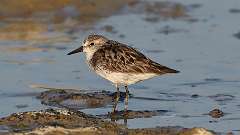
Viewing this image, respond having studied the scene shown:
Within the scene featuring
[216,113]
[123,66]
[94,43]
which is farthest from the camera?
[94,43]

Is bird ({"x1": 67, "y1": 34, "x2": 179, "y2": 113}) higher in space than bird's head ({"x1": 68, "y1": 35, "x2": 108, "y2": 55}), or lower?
lower

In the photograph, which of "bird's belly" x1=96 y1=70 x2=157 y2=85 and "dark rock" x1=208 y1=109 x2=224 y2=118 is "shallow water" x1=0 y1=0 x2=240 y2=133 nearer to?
"dark rock" x1=208 y1=109 x2=224 y2=118

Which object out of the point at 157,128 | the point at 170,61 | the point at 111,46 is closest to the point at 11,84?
the point at 111,46

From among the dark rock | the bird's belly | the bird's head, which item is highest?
the bird's head

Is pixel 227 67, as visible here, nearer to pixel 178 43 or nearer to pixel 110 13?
pixel 178 43

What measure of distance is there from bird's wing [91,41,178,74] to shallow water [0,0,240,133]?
0.54 m

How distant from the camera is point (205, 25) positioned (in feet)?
45.7

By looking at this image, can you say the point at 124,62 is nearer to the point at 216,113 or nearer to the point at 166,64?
the point at 216,113

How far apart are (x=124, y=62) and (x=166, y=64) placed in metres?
2.37

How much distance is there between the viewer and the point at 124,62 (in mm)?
9023

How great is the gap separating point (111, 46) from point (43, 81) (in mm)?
1527

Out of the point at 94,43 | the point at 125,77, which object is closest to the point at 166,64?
the point at 94,43

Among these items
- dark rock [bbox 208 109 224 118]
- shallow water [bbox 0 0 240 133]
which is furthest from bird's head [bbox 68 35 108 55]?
dark rock [bbox 208 109 224 118]

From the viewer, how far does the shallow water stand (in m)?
9.24
